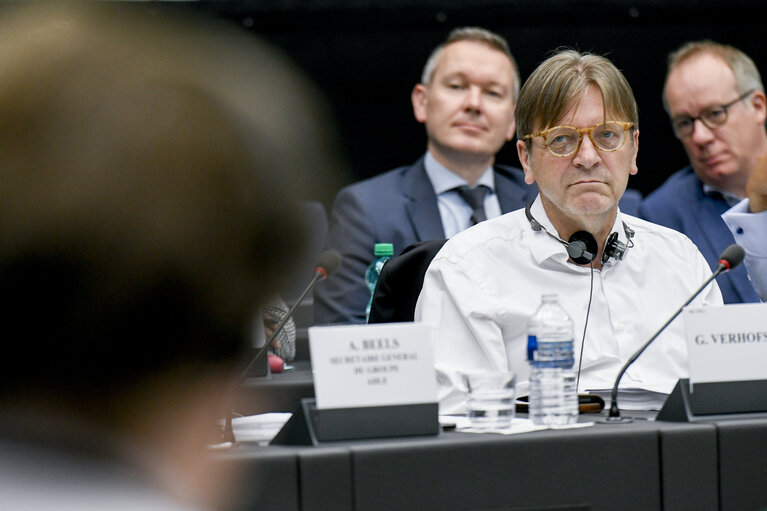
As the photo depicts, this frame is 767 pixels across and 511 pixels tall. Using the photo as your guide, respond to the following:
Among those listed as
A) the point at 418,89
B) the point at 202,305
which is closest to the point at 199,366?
the point at 202,305

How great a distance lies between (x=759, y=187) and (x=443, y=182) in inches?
51.8

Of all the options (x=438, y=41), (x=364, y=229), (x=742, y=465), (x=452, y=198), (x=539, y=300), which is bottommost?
(x=742, y=465)

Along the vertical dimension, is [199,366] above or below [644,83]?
below

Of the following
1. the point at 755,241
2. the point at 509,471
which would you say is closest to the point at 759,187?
the point at 755,241

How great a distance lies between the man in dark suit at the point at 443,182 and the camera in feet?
10.1

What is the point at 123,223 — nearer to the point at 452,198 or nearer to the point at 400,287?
the point at 400,287

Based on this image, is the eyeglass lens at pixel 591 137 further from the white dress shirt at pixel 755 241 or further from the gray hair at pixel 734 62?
the gray hair at pixel 734 62

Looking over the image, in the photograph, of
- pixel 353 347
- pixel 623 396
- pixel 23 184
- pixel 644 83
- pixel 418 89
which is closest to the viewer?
pixel 23 184

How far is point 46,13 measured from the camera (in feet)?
1.47

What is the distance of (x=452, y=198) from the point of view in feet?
10.7

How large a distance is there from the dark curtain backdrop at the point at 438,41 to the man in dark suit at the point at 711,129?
1.35 meters

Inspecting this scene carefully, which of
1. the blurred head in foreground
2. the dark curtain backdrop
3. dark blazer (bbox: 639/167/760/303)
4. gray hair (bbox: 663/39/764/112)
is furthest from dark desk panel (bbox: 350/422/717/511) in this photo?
the dark curtain backdrop

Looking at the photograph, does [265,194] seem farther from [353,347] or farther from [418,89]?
[418,89]

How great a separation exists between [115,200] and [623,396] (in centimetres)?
147
